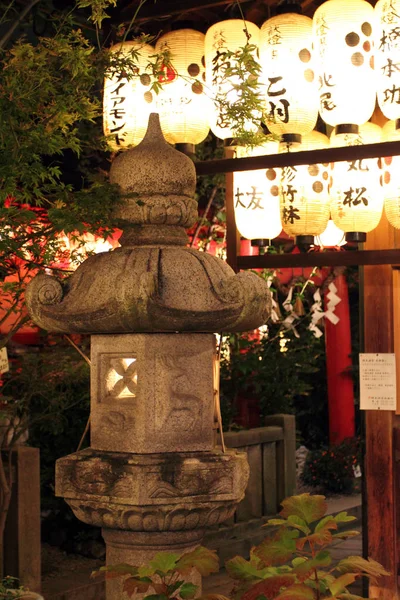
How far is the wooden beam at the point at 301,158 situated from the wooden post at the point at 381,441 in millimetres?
1076

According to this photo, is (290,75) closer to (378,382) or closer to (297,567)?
(378,382)

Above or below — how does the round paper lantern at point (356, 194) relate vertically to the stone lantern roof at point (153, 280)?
above

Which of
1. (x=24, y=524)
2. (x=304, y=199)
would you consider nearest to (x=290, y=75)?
(x=304, y=199)

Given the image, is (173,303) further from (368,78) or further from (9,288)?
(368,78)

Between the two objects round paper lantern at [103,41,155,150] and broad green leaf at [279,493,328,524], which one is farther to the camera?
round paper lantern at [103,41,155,150]

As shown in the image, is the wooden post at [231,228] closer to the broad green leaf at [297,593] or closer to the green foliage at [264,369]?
the green foliage at [264,369]

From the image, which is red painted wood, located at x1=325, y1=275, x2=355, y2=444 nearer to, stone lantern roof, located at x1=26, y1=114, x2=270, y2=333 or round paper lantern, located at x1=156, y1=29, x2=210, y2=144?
round paper lantern, located at x1=156, y1=29, x2=210, y2=144

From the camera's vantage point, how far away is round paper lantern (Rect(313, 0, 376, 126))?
7762 millimetres

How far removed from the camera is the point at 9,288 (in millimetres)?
6500

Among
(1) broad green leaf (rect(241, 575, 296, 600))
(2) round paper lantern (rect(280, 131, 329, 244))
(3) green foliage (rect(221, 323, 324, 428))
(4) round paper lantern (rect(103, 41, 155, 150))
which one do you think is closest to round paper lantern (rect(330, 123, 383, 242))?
(2) round paper lantern (rect(280, 131, 329, 244))

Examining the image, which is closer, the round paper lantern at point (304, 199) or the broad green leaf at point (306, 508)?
the broad green leaf at point (306, 508)

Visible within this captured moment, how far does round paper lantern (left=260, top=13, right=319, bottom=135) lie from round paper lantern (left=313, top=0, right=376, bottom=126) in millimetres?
199

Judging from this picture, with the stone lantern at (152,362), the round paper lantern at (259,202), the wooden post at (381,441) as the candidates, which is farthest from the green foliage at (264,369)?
the stone lantern at (152,362)

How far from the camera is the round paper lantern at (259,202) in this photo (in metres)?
8.77
